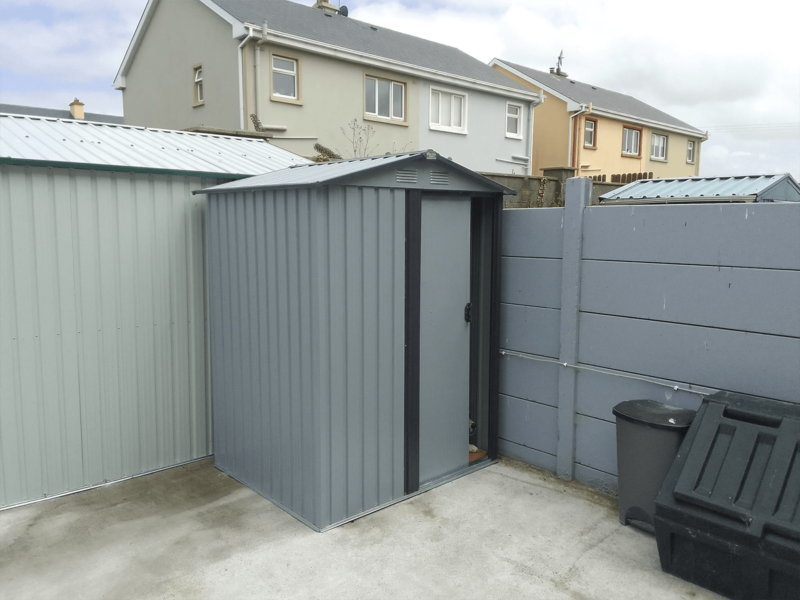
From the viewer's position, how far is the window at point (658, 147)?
26.3 meters

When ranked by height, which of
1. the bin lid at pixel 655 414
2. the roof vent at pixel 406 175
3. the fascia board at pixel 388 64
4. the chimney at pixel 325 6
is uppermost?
the chimney at pixel 325 6

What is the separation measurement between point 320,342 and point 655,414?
2.40 metres

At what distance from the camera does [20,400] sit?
190 inches

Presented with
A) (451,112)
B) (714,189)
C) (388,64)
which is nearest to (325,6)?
(388,64)

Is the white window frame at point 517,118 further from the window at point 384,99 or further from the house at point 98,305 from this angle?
the house at point 98,305

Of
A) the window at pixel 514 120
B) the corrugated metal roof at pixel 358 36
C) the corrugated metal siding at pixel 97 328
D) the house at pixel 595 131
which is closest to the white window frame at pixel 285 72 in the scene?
the corrugated metal roof at pixel 358 36

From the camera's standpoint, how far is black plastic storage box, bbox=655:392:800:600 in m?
3.39

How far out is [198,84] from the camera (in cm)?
1535

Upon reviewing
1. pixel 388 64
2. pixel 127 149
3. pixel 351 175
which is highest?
pixel 388 64

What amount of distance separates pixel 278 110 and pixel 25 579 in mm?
11756

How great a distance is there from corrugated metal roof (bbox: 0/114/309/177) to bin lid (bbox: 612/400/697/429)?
12.7 ft

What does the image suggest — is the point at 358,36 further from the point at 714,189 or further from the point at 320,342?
the point at 320,342

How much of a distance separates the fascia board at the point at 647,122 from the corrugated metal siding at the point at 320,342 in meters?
19.7

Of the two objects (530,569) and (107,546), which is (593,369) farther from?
(107,546)
